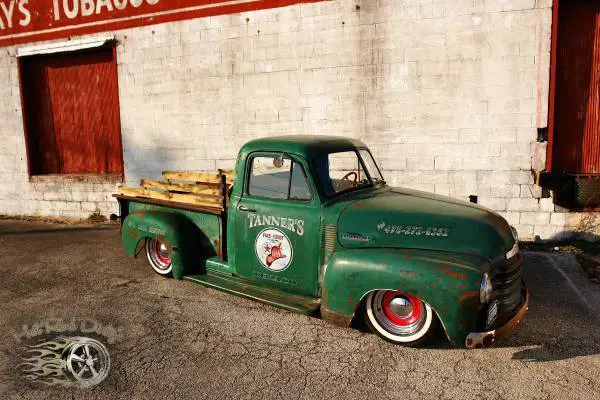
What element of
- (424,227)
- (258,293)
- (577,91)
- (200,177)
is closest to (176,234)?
(200,177)

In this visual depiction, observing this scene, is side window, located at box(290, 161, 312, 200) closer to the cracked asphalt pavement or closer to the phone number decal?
the phone number decal

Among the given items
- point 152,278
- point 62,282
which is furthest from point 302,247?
point 62,282

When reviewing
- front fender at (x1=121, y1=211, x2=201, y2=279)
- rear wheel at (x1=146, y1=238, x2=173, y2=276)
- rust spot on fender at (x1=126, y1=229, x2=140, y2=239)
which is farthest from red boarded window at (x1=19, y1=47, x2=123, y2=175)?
front fender at (x1=121, y1=211, x2=201, y2=279)

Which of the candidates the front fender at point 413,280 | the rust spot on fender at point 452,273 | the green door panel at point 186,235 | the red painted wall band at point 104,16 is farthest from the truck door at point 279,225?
the red painted wall band at point 104,16

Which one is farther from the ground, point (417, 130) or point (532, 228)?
point (417, 130)

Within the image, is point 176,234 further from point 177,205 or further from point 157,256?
point 157,256

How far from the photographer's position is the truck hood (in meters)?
3.51

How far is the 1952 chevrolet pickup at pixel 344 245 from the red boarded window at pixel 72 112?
517cm

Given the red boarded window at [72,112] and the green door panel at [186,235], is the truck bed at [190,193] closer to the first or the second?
the green door panel at [186,235]

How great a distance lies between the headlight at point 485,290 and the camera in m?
3.20

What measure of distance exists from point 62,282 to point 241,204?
9.23ft

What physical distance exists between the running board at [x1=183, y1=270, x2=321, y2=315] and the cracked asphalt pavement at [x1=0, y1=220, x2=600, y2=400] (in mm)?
247

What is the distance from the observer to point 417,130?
23.8 feet

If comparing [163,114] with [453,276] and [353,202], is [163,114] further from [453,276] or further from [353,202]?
[453,276]
